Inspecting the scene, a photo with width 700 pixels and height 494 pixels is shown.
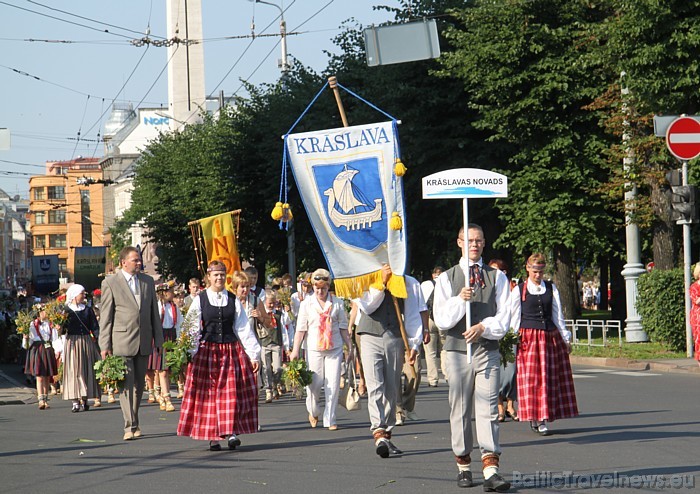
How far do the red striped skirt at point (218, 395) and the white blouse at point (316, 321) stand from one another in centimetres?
222

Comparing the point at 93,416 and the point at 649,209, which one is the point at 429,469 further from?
the point at 649,209

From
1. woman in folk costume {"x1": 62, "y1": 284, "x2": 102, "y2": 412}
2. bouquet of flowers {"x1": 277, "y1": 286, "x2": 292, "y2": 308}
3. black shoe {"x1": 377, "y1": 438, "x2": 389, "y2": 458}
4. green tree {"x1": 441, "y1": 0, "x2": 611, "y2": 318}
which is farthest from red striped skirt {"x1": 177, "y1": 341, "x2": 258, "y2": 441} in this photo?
green tree {"x1": 441, "y1": 0, "x2": 611, "y2": 318}

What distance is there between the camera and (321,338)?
1400 centimetres

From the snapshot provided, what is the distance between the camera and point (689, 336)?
22.5 metres

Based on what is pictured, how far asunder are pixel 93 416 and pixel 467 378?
29.5ft

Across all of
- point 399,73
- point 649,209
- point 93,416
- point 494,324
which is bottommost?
point 93,416

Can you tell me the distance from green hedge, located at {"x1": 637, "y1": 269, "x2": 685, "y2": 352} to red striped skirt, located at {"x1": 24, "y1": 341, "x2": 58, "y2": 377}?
1191 centimetres

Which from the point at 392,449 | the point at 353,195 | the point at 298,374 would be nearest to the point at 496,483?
the point at 392,449

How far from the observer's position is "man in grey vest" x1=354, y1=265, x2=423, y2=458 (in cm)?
1116

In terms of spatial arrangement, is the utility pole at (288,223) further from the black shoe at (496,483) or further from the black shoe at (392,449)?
the black shoe at (496,483)

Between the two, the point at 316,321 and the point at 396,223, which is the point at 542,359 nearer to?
the point at 396,223

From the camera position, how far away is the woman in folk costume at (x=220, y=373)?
1159 centimetres

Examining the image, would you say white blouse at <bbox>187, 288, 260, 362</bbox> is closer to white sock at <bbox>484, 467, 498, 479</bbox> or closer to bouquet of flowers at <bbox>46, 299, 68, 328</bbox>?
white sock at <bbox>484, 467, 498, 479</bbox>

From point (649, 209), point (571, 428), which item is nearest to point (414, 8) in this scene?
point (649, 209)
